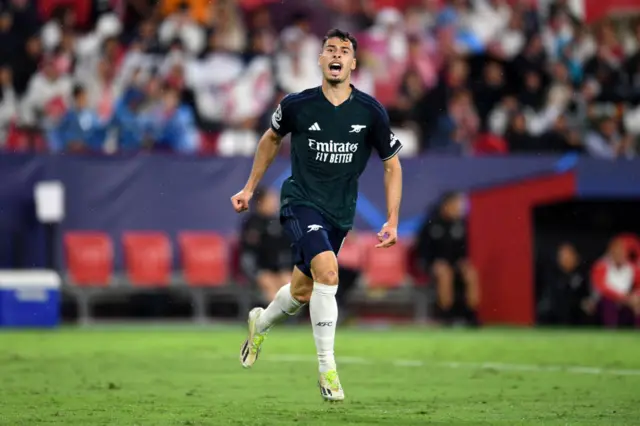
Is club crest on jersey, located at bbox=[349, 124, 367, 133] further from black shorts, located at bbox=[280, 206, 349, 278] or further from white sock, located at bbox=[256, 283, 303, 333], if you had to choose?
white sock, located at bbox=[256, 283, 303, 333]

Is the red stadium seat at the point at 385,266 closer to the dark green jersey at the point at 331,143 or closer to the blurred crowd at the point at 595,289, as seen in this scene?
the blurred crowd at the point at 595,289

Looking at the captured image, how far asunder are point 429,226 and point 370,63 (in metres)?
3.81

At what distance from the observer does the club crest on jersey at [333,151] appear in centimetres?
884

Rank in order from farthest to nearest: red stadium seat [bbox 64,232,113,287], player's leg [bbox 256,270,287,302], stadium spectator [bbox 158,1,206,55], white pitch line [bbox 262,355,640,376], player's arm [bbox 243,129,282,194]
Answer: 1. stadium spectator [bbox 158,1,206,55]
2. red stadium seat [bbox 64,232,113,287]
3. player's leg [bbox 256,270,287,302]
4. white pitch line [bbox 262,355,640,376]
5. player's arm [bbox 243,129,282,194]

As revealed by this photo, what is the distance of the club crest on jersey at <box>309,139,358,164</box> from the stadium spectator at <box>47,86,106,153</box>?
38.0 feet

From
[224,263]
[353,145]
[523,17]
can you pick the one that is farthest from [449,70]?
[353,145]

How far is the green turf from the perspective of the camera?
7.69m

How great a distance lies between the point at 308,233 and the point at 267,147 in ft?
2.65

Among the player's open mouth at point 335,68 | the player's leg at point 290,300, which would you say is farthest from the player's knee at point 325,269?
the player's open mouth at point 335,68

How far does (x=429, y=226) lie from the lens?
19.8 meters

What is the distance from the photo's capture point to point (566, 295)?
19656mm

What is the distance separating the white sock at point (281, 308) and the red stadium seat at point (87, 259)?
1052cm

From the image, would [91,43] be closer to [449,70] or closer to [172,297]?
[172,297]

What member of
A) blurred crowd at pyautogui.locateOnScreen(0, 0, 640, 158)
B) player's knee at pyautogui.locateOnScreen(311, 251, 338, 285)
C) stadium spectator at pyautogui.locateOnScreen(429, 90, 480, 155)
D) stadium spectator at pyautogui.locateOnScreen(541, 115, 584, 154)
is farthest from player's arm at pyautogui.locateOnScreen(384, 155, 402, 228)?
stadium spectator at pyautogui.locateOnScreen(541, 115, 584, 154)
